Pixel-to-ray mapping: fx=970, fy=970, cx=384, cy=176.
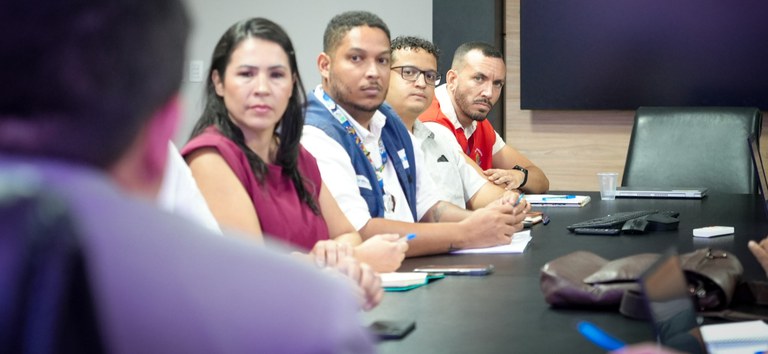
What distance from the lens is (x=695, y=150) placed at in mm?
4426

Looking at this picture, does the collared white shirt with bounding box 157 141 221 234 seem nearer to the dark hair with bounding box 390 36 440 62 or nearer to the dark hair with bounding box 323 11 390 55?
the dark hair with bounding box 323 11 390 55

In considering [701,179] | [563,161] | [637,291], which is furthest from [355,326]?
[563,161]

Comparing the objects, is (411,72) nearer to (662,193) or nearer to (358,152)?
(358,152)

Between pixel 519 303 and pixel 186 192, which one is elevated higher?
pixel 186 192

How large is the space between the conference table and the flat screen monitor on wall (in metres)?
2.34

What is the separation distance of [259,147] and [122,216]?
1.83 meters

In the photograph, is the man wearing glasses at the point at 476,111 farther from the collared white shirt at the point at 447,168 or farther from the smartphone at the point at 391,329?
the smartphone at the point at 391,329

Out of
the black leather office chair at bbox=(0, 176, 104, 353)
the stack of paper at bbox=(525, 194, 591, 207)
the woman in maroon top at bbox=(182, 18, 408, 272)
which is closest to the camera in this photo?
the black leather office chair at bbox=(0, 176, 104, 353)

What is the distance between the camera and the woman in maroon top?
203cm

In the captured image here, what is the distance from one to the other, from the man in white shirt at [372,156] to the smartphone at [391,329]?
0.88m

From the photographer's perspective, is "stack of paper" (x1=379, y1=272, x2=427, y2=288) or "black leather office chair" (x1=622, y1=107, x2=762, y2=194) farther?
"black leather office chair" (x1=622, y1=107, x2=762, y2=194)

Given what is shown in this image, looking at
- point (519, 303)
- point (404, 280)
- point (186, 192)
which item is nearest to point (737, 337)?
point (519, 303)

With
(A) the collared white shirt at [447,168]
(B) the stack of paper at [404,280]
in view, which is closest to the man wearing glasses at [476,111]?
(A) the collared white shirt at [447,168]

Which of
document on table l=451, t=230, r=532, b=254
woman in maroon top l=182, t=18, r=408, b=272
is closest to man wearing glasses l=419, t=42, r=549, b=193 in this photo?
document on table l=451, t=230, r=532, b=254
